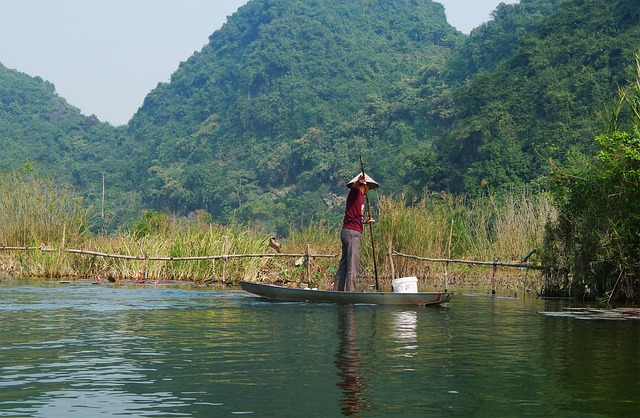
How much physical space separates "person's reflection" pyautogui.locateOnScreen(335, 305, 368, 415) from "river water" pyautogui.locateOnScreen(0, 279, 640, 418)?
0.05 feet

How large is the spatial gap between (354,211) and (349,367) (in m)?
7.20

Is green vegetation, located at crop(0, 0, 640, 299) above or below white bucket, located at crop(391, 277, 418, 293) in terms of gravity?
above

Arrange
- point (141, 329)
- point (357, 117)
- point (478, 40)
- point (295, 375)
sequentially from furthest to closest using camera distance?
point (357, 117) < point (478, 40) < point (141, 329) < point (295, 375)

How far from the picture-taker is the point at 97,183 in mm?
79062

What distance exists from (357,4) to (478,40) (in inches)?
1377

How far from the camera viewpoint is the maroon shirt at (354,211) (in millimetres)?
15562

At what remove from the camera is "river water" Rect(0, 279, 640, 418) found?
690 cm

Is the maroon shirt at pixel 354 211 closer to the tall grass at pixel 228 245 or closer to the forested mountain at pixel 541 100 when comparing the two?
the tall grass at pixel 228 245

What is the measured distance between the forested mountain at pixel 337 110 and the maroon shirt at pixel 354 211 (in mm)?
16146

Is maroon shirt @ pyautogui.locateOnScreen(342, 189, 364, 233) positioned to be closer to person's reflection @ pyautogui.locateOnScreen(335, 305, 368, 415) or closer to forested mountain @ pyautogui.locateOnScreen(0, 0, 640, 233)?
person's reflection @ pyautogui.locateOnScreen(335, 305, 368, 415)

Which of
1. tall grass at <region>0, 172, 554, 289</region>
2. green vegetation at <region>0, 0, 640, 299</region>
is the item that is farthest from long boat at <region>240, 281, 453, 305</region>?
tall grass at <region>0, 172, 554, 289</region>

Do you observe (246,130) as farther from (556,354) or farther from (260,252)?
(556,354)

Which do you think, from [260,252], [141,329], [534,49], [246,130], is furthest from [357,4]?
[141,329]

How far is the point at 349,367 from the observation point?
28.2ft
